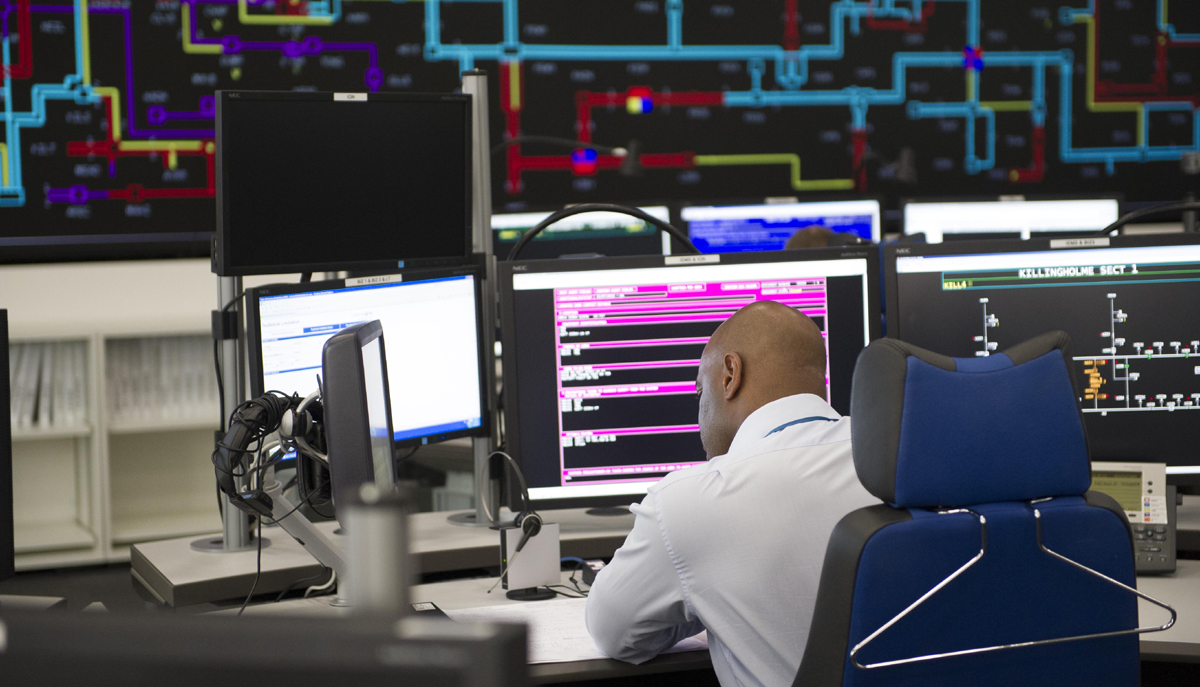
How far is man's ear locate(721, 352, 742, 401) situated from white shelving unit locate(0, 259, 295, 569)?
9.27 ft

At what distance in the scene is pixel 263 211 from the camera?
2016 millimetres

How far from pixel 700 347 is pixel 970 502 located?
3.20 feet

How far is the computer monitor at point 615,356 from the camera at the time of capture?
2.07m

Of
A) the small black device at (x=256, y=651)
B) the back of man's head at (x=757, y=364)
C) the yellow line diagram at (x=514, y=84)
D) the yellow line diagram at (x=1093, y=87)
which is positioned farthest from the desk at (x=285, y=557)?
the yellow line diagram at (x=1093, y=87)

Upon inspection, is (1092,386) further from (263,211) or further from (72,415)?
(72,415)

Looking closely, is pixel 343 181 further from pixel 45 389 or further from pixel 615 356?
pixel 45 389

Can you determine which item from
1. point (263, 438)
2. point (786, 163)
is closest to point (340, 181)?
point (263, 438)

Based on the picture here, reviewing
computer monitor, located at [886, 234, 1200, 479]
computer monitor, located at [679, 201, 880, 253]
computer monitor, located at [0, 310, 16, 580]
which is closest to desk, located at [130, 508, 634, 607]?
computer monitor, located at [0, 310, 16, 580]

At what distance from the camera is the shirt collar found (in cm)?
158

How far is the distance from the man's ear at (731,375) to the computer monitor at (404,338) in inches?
25.3

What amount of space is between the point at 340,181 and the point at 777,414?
983 mm

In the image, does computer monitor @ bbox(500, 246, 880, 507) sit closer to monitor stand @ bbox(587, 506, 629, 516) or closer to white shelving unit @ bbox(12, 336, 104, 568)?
monitor stand @ bbox(587, 506, 629, 516)

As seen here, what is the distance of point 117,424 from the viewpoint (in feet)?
13.1

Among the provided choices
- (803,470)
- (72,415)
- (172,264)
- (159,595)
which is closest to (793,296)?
(803,470)
